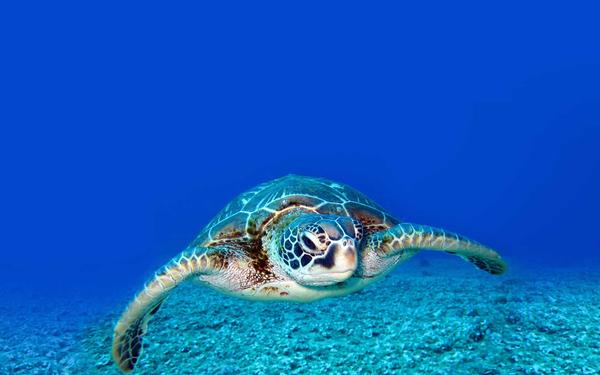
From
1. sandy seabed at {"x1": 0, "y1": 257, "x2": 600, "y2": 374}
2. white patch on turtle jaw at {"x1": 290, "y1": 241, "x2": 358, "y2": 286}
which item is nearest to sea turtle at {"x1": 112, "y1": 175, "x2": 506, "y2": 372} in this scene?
white patch on turtle jaw at {"x1": 290, "y1": 241, "x2": 358, "y2": 286}

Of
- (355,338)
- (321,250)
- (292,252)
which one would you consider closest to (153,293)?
(292,252)

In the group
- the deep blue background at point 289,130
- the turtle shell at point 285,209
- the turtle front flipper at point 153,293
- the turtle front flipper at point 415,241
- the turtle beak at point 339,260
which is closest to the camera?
the turtle beak at point 339,260

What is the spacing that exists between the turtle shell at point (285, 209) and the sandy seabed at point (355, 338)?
5.08 feet

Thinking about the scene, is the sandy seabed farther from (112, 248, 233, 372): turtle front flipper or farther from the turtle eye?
the turtle eye

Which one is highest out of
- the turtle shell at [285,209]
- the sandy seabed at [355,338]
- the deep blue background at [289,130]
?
the deep blue background at [289,130]

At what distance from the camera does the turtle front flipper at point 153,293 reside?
4098mm

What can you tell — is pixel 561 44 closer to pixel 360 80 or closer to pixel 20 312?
pixel 360 80


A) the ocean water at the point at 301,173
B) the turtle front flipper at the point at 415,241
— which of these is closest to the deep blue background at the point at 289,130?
the ocean water at the point at 301,173

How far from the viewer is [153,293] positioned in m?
4.08

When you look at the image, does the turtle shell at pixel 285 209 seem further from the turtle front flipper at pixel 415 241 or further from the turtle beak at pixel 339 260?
the turtle beak at pixel 339 260

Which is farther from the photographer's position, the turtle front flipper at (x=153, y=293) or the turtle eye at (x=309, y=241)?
the turtle front flipper at (x=153, y=293)

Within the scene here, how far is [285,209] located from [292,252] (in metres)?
1.02

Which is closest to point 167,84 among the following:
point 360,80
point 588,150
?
point 360,80

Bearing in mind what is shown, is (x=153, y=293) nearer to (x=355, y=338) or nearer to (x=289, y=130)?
(x=355, y=338)
